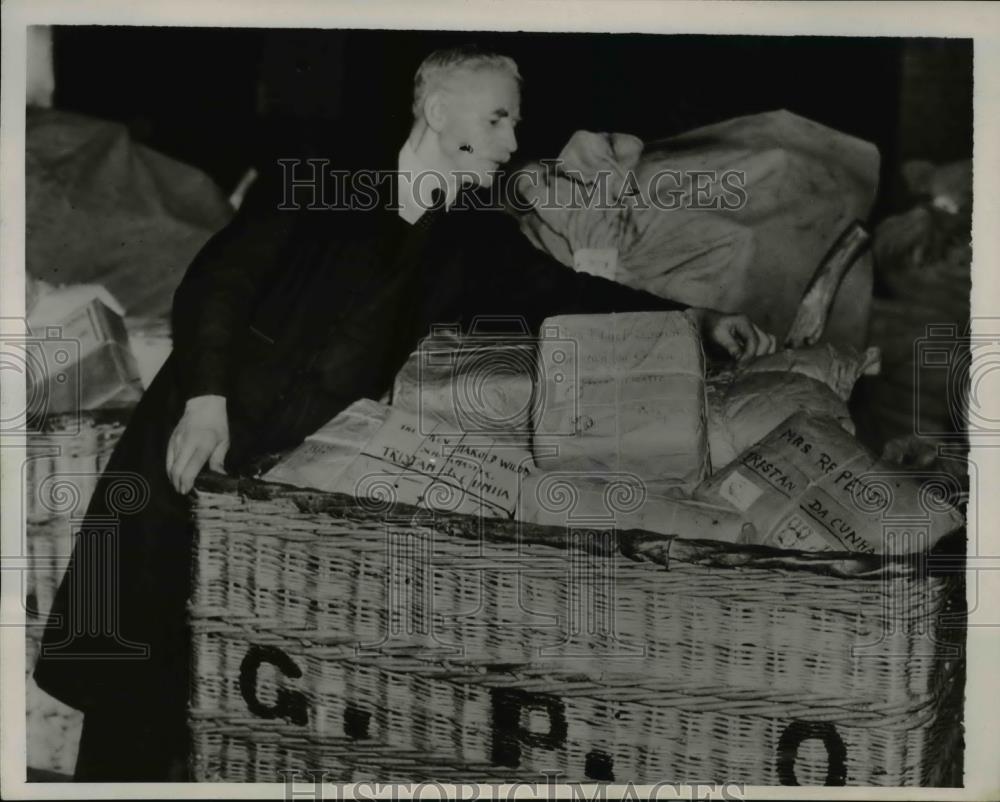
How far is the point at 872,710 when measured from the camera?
2.50 m

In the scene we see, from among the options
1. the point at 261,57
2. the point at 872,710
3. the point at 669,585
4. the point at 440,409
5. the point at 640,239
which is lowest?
the point at 872,710

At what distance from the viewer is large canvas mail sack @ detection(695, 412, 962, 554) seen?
8.19ft

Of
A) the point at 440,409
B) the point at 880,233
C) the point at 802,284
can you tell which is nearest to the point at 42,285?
the point at 440,409

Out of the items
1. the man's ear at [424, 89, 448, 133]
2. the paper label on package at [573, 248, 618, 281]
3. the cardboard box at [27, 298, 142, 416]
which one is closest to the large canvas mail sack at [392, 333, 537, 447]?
the paper label on package at [573, 248, 618, 281]

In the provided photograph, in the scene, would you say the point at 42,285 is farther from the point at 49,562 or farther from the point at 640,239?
the point at 640,239

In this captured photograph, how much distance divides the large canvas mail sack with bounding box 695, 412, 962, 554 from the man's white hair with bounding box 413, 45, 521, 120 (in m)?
1.09

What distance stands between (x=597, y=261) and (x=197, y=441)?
1018 millimetres

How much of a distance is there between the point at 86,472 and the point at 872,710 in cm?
185

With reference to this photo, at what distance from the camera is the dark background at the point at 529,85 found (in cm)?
272

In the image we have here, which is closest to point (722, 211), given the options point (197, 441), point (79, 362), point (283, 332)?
point (283, 332)

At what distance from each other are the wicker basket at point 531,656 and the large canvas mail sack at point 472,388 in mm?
234

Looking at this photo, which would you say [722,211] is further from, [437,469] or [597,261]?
[437,469]

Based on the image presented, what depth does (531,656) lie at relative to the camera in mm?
2549

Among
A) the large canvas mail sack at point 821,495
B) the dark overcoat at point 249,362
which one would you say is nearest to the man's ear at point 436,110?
the dark overcoat at point 249,362
